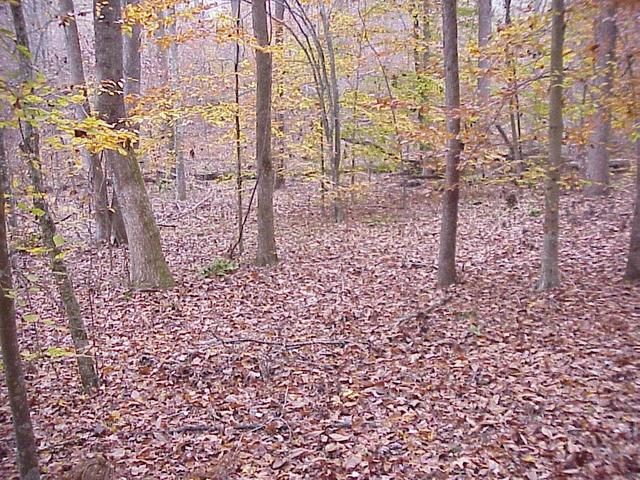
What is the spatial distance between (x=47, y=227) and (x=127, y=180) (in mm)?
4264

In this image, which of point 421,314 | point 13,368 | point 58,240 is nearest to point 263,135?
point 421,314

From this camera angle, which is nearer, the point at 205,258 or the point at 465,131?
the point at 465,131

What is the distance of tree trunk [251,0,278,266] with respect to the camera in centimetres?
1012

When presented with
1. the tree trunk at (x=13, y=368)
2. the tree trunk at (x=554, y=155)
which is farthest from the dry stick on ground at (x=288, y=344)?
the tree trunk at (x=13, y=368)

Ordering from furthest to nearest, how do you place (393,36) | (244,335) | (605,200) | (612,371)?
(393,36) < (605,200) < (244,335) < (612,371)

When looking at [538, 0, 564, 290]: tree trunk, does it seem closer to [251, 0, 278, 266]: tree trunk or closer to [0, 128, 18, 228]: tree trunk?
[251, 0, 278, 266]: tree trunk

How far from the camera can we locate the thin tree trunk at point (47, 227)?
4617 mm

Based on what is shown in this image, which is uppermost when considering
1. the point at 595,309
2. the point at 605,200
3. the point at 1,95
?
the point at 1,95

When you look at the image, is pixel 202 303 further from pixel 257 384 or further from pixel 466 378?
pixel 466 378

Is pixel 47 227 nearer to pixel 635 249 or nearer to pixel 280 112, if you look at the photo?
pixel 635 249

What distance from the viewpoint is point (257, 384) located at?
6.29 meters

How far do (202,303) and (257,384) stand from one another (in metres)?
3.24

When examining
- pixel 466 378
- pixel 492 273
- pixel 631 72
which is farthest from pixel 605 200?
pixel 466 378

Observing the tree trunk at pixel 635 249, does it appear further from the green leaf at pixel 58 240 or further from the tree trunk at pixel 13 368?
the tree trunk at pixel 13 368
